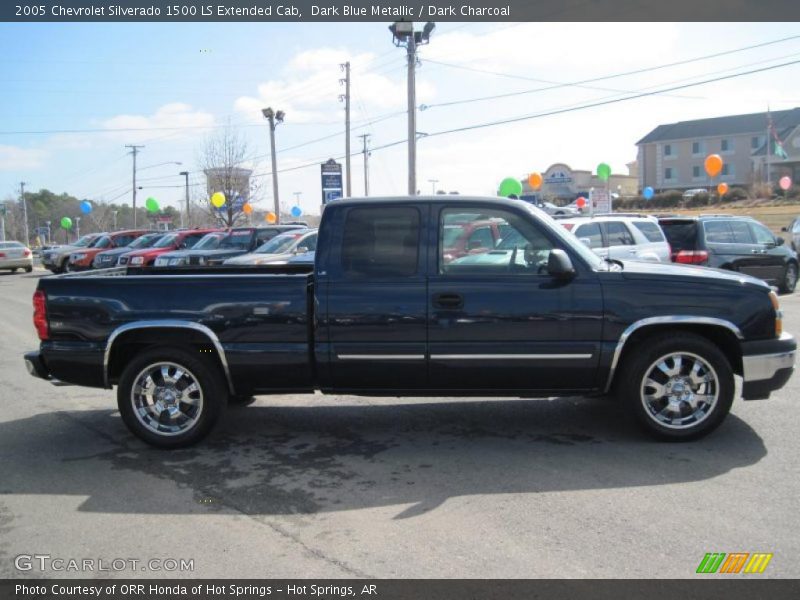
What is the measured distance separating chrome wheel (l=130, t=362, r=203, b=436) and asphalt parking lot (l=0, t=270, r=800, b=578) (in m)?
0.23

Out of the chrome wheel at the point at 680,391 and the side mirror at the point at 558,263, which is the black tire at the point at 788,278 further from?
the side mirror at the point at 558,263

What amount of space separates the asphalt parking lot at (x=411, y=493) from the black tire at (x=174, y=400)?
0.53 ft

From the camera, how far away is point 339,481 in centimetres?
469

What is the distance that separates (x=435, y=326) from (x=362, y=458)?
44.8 inches

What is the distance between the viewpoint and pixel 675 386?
515cm

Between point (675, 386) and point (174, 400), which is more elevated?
point (675, 386)

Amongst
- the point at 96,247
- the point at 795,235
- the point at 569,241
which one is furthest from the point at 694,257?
the point at 96,247

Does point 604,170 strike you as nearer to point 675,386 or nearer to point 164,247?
point 164,247

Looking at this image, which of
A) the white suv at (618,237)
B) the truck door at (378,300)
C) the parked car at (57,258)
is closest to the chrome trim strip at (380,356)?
the truck door at (378,300)

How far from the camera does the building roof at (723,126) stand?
69.1 meters

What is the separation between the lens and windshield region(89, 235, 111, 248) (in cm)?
2908

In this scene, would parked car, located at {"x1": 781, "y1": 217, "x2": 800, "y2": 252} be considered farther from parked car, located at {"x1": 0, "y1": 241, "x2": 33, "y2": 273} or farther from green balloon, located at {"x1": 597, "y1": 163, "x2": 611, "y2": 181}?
parked car, located at {"x1": 0, "y1": 241, "x2": 33, "y2": 273}

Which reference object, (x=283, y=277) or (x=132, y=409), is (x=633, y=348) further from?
(x=132, y=409)

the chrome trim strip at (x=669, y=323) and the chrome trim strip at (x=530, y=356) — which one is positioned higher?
the chrome trim strip at (x=669, y=323)
